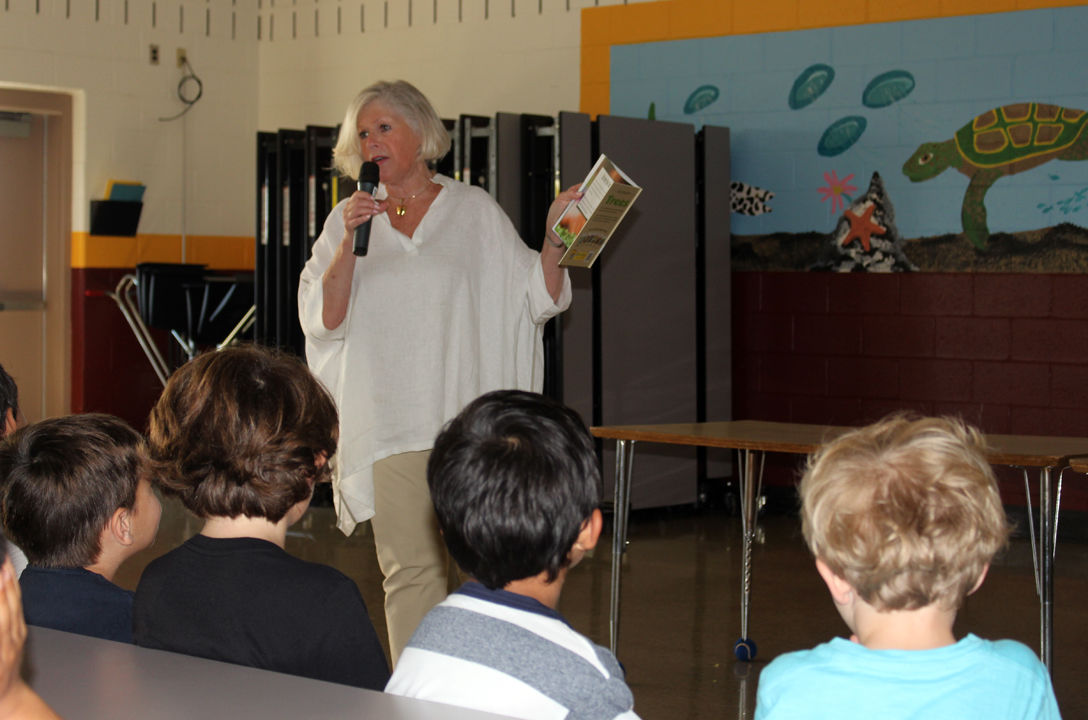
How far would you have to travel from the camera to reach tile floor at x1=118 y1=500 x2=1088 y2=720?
10.8 feet

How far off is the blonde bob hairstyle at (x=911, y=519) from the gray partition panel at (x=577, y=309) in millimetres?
4236

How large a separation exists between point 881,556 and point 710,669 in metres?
2.31

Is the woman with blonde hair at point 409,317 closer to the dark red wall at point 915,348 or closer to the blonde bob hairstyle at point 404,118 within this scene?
the blonde bob hairstyle at point 404,118

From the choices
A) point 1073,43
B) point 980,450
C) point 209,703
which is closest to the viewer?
point 209,703

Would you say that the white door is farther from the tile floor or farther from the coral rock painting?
the coral rock painting

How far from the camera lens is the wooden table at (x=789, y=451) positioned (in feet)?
8.69

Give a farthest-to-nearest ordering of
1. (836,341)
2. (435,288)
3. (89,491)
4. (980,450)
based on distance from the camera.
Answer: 1. (836,341)
2. (435,288)
3. (89,491)
4. (980,450)

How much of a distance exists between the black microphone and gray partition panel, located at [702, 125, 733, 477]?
11.0ft

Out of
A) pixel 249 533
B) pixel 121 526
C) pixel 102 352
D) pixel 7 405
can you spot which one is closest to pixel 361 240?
pixel 7 405

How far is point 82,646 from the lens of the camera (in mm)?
1373

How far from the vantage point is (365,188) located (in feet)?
8.79

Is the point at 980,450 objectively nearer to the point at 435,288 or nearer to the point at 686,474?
the point at 435,288

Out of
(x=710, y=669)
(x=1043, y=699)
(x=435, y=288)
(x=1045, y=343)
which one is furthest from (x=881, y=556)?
(x=1045, y=343)

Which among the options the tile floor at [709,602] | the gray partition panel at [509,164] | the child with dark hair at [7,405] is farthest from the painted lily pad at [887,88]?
the child with dark hair at [7,405]
